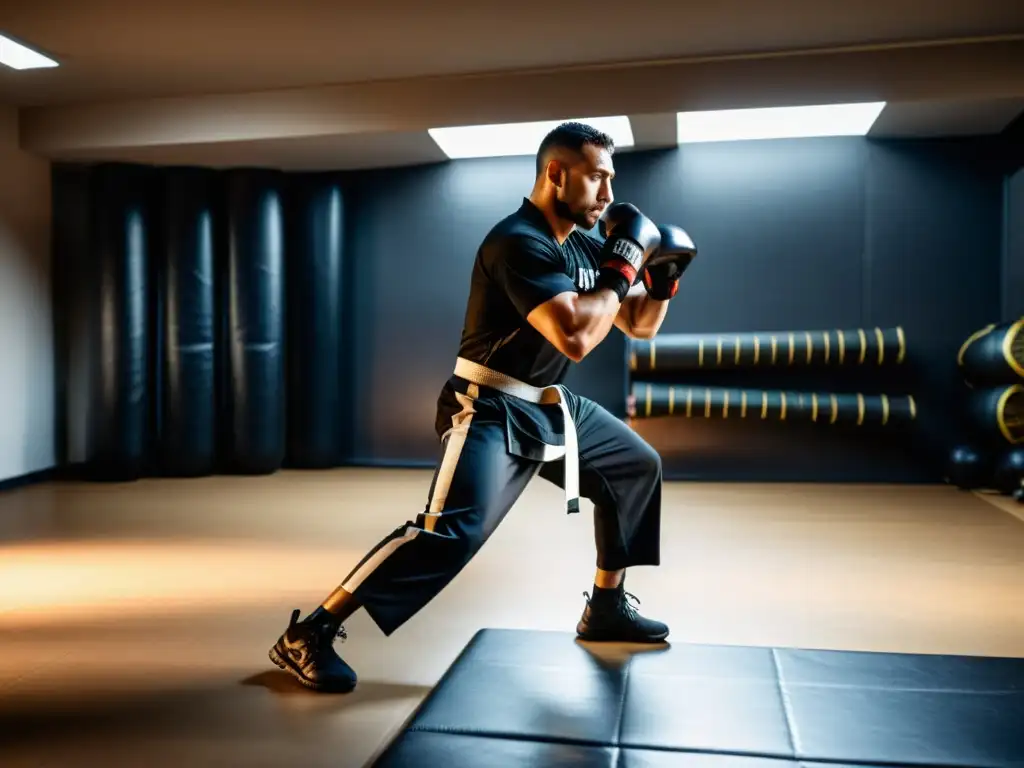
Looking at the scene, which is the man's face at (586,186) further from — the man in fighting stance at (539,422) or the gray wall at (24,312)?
the gray wall at (24,312)

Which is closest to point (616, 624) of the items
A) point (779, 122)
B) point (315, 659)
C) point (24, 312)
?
point (315, 659)

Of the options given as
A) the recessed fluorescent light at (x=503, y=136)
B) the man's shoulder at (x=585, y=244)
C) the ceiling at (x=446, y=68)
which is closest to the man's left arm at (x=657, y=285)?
the man's shoulder at (x=585, y=244)

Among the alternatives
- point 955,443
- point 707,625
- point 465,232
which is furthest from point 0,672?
point 955,443

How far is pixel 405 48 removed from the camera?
4371mm

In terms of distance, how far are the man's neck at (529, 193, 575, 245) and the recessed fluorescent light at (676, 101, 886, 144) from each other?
273 cm

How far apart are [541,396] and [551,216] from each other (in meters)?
0.41

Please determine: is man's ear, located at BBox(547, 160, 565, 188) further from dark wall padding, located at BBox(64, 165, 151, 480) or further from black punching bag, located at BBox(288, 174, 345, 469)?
dark wall padding, located at BBox(64, 165, 151, 480)

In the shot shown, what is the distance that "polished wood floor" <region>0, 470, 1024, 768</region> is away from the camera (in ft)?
6.31

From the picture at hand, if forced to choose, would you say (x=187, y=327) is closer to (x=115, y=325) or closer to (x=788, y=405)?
(x=115, y=325)

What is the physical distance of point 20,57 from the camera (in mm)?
4438

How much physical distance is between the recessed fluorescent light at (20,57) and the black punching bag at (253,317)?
130 cm

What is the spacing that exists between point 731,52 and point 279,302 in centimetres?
288

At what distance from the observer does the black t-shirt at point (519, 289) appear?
6.62 ft

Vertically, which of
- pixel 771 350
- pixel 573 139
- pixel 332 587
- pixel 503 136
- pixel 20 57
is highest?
pixel 20 57
